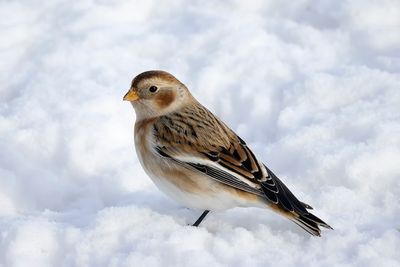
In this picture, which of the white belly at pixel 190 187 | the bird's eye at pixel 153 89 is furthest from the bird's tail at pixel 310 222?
the bird's eye at pixel 153 89

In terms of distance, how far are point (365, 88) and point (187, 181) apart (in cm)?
238

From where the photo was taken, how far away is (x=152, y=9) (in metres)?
8.44

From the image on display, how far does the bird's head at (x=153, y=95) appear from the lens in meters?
5.45

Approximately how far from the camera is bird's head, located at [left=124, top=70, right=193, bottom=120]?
5449mm

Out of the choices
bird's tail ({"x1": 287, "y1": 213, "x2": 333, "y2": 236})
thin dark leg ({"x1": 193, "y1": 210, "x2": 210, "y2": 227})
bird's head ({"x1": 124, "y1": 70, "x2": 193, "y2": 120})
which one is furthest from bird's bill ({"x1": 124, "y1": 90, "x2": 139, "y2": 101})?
bird's tail ({"x1": 287, "y1": 213, "x2": 333, "y2": 236})

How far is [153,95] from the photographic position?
215 inches

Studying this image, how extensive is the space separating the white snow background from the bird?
0.57ft

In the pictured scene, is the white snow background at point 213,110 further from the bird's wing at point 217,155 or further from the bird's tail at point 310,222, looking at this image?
the bird's wing at point 217,155

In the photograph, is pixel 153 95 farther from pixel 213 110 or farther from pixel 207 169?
pixel 213 110

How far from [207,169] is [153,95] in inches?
32.7

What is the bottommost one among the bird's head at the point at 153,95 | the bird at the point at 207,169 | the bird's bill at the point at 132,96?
the bird at the point at 207,169

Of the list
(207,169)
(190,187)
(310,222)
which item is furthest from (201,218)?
(310,222)

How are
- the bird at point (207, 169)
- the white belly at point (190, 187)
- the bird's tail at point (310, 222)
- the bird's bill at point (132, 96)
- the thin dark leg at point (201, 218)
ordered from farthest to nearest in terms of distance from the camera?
the bird's bill at point (132, 96) → the thin dark leg at point (201, 218) → the white belly at point (190, 187) → the bird at point (207, 169) → the bird's tail at point (310, 222)

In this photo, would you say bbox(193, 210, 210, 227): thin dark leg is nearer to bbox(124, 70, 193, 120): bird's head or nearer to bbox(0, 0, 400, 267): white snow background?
bbox(0, 0, 400, 267): white snow background
